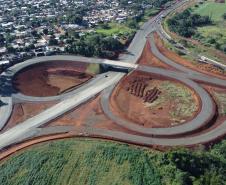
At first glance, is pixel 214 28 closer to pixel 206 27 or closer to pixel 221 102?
pixel 206 27

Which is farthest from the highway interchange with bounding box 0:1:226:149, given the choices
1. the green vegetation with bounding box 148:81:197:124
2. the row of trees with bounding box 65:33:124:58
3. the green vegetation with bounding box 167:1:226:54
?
the green vegetation with bounding box 167:1:226:54

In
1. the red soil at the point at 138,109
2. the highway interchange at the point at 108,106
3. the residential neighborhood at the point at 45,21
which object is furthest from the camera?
the residential neighborhood at the point at 45,21

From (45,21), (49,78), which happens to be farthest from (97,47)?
(45,21)

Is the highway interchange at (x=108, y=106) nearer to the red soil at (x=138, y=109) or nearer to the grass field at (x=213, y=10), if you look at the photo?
the red soil at (x=138, y=109)

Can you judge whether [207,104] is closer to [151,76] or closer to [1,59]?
[151,76]

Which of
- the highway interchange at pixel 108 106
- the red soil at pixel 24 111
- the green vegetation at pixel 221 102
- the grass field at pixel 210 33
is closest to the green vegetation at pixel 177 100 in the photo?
the highway interchange at pixel 108 106

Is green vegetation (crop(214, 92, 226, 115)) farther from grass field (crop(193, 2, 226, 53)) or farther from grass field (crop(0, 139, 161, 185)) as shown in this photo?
grass field (crop(193, 2, 226, 53))
